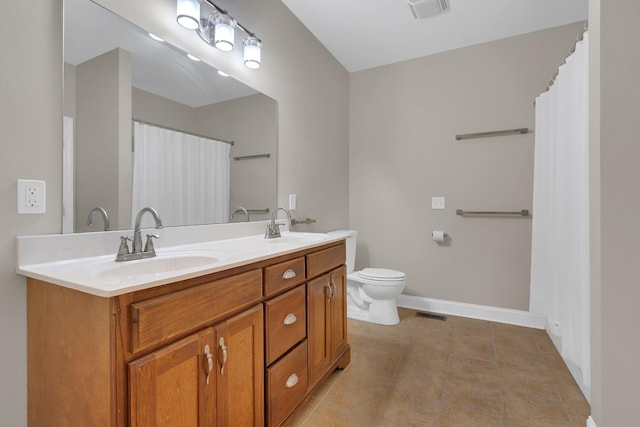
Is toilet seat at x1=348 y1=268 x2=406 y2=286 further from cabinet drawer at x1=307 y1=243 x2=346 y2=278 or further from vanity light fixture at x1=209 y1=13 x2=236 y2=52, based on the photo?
vanity light fixture at x1=209 y1=13 x2=236 y2=52

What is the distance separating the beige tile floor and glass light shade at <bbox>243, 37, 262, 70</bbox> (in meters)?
2.00

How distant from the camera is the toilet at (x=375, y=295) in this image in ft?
8.23

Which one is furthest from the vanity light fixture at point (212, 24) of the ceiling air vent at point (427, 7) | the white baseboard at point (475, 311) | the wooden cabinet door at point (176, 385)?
the white baseboard at point (475, 311)

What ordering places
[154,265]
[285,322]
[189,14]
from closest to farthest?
[154,265] < [285,322] < [189,14]

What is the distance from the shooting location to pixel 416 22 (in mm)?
2436

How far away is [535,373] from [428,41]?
2.76 metres

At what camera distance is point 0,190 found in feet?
2.99

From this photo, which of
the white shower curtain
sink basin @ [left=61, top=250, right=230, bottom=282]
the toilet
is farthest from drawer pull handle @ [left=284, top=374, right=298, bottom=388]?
the white shower curtain

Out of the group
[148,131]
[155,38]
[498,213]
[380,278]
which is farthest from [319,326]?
[498,213]

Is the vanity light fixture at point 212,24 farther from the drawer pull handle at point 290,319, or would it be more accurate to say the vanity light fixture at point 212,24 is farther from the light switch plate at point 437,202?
the light switch plate at point 437,202

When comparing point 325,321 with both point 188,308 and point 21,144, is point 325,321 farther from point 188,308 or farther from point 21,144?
point 21,144

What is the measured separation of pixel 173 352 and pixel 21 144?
843 millimetres

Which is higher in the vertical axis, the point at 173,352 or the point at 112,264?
the point at 112,264

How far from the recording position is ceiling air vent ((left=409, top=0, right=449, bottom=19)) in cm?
216
